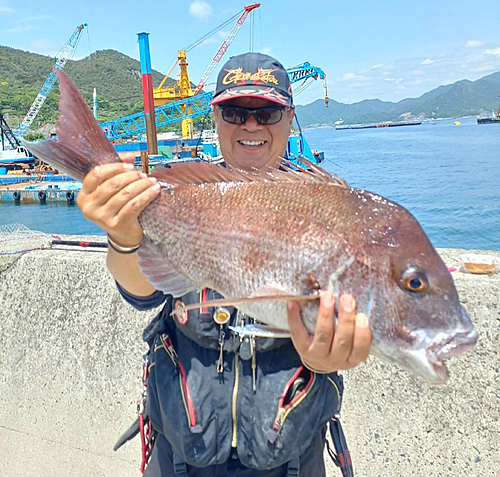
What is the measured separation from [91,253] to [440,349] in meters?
2.64

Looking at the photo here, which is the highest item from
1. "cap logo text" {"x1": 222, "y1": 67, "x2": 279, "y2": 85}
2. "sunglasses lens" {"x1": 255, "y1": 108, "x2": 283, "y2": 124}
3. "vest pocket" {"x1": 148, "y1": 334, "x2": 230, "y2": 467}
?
"cap logo text" {"x1": 222, "y1": 67, "x2": 279, "y2": 85}

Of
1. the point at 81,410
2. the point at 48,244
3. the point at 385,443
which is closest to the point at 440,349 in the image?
the point at 385,443

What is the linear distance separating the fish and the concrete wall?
1295mm

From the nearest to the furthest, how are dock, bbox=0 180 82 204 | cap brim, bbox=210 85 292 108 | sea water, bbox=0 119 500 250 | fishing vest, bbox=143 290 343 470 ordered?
1. fishing vest, bbox=143 290 343 470
2. cap brim, bbox=210 85 292 108
3. sea water, bbox=0 119 500 250
4. dock, bbox=0 180 82 204

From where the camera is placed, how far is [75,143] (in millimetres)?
1551

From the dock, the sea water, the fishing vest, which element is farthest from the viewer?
the dock

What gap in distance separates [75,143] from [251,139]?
80 cm

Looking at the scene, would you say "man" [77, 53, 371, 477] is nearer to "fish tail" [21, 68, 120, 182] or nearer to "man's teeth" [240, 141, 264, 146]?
"fish tail" [21, 68, 120, 182]

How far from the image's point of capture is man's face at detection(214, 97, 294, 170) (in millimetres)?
1964

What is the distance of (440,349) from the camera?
1.22 meters

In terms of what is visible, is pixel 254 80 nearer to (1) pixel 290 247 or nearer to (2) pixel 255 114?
(2) pixel 255 114

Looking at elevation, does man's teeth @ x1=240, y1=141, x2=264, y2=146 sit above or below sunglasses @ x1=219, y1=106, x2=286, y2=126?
below

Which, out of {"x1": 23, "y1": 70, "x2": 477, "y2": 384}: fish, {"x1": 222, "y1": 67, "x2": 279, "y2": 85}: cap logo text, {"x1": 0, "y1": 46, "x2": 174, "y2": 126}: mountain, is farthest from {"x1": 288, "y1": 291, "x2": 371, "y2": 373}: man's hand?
{"x1": 0, "y1": 46, "x2": 174, "y2": 126}: mountain

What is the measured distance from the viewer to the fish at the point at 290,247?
1271 millimetres
